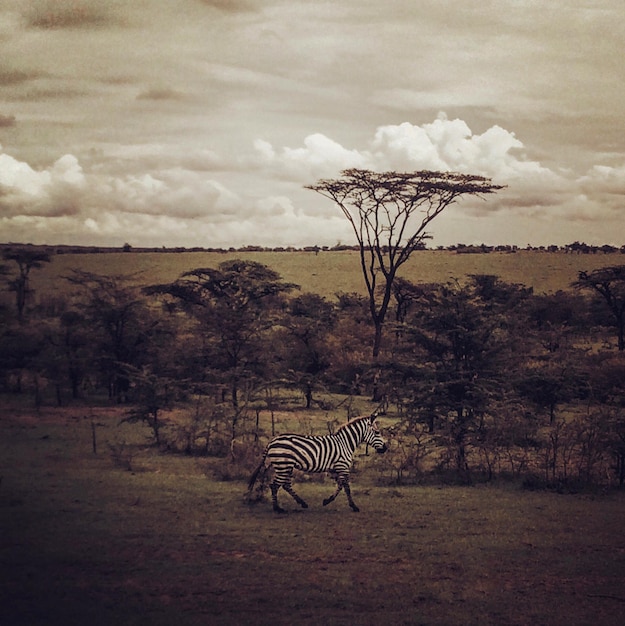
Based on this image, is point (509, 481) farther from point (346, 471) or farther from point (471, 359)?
point (346, 471)

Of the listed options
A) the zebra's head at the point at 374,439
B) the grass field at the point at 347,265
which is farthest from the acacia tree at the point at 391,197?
the grass field at the point at 347,265

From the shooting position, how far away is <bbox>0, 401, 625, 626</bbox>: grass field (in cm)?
637

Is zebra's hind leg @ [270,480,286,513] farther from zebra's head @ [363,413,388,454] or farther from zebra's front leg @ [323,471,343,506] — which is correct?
zebra's head @ [363,413,388,454]

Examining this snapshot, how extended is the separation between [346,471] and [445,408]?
4266 millimetres

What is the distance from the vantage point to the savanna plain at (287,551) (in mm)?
6387

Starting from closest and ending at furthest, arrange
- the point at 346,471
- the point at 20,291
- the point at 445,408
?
the point at 346,471 → the point at 445,408 → the point at 20,291

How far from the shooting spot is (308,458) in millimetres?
9562

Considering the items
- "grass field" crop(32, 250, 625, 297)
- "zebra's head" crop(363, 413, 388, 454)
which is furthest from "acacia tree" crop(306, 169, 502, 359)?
"grass field" crop(32, 250, 625, 297)

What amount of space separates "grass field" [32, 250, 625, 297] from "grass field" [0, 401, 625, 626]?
129ft

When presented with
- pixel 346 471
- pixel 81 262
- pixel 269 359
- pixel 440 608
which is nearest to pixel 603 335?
pixel 269 359

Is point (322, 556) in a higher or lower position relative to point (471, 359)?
lower

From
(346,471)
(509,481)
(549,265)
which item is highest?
(549,265)

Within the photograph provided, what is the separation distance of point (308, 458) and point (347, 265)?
188 feet

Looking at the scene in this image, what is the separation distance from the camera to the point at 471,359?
14195mm
